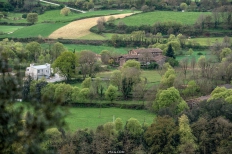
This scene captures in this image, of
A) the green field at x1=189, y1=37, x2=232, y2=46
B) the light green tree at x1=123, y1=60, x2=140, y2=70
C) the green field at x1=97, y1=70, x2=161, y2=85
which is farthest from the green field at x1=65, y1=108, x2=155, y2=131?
the green field at x1=189, y1=37, x2=232, y2=46

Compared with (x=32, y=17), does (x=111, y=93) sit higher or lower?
lower

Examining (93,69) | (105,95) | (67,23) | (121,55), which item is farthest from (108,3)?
(105,95)

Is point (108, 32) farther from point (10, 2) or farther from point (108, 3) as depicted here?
point (10, 2)

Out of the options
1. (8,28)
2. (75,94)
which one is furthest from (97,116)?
(8,28)

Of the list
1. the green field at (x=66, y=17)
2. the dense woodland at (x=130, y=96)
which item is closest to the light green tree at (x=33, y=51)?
the dense woodland at (x=130, y=96)

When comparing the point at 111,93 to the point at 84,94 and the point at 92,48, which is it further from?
the point at 92,48

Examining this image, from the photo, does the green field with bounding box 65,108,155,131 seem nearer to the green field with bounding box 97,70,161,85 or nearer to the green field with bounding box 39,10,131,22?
the green field with bounding box 97,70,161,85
